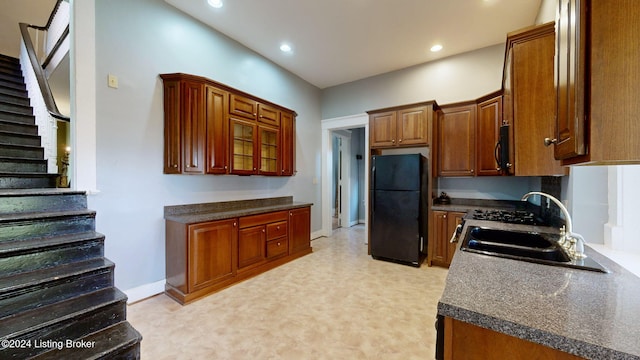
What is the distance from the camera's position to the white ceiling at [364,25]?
9.24ft

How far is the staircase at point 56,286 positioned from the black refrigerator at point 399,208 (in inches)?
122

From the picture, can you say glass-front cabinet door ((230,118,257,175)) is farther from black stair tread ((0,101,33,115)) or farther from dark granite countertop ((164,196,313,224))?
black stair tread ((0,101,33,115))

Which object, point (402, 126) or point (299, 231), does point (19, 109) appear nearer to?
point (299, 231)

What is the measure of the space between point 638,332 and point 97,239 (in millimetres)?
2811

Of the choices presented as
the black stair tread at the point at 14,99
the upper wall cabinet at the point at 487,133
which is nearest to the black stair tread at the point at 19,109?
the black stair tread at the point at 14,99

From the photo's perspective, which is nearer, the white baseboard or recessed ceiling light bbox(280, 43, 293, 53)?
the white baseboard

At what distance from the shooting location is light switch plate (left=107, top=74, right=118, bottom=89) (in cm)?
241

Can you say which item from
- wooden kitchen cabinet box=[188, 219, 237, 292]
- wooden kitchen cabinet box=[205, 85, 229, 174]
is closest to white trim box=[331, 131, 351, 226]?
wooden kitchen cabinet box=[205, 85, 229, 174]

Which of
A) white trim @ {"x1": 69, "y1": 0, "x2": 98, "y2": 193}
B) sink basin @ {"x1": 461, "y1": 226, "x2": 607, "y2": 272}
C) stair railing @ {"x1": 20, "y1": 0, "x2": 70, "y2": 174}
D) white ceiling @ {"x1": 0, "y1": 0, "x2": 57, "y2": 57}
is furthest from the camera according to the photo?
white ceiling @ {"x1": 0, "y1": 0, "x2": 57, "y2": 57}

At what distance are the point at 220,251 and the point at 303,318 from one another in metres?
1.21

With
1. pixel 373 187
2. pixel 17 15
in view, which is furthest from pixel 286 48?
pixel 17 15

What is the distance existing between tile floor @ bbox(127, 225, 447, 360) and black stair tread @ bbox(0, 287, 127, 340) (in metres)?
0.50

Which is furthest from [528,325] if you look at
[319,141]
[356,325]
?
[319,141]

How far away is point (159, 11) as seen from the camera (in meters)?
2.77
